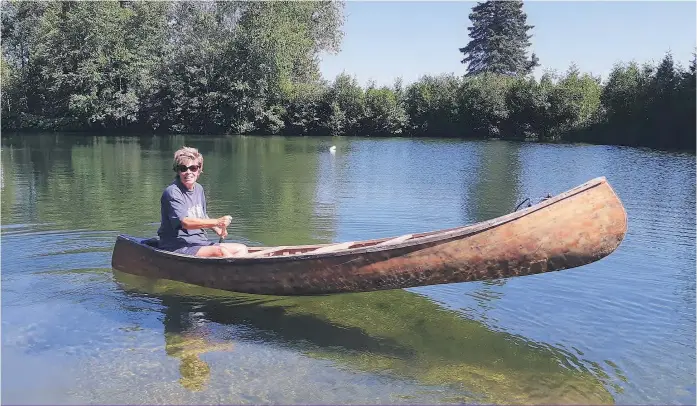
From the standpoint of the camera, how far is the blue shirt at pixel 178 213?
682 centimetres

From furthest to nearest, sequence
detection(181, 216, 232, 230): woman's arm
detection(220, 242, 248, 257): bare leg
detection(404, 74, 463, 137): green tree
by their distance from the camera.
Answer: detection(404, 74, 463, 137): green tree → detection(220, 242, 248, 257): bare leg → detection(181, 216, 232, 230): woman's arm

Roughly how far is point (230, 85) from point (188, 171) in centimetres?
4253

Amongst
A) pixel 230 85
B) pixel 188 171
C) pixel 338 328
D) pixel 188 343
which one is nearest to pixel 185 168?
pixel 188 171

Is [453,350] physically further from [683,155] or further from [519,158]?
[683,155]

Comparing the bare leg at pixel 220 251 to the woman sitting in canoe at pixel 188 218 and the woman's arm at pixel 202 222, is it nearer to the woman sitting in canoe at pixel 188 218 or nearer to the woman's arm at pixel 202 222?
the woman sitting in canoe at pixel 188 218

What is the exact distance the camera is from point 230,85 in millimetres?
47906

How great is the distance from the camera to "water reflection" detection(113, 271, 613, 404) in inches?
209

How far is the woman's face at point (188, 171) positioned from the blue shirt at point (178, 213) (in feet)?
0.28

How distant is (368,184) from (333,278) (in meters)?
12.2

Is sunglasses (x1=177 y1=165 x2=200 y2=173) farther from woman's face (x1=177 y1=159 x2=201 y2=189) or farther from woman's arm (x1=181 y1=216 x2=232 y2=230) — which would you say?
woman's arm (x1=181 y1=216 x2=232 y2=230)

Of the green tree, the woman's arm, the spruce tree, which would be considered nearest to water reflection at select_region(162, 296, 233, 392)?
the woman's arm

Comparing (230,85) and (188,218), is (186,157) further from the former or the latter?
(230,85)

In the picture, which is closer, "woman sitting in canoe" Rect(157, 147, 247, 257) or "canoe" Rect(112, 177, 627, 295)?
"canoe" Rect(112, 177, 627, 295)

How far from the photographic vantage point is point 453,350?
6004 millimetres
